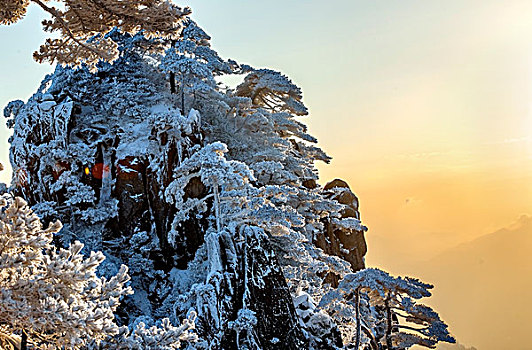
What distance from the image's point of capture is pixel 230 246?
535 inches

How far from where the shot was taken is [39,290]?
459 cm

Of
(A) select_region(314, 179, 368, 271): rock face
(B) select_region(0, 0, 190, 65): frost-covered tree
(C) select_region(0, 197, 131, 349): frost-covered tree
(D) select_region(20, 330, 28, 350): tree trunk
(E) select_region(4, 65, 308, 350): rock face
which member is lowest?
(D) select_region(20, 330, 28, 350): tree trunk

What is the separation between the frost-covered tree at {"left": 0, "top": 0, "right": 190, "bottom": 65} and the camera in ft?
19.6

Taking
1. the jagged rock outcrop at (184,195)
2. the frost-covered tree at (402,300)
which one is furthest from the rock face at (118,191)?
the frost-covered tree at (402,300)

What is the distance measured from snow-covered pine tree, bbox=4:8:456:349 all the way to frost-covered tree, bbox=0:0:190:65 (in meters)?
6.93

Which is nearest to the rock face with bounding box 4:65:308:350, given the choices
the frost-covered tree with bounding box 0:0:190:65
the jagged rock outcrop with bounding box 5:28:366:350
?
the jagged rock outcrop with bounding box 5:28:366:350

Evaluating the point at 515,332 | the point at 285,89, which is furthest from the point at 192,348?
the point at 515,332

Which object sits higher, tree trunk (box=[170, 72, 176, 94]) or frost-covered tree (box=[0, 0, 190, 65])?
tree trunk (box=[170, 72, 176, 94])

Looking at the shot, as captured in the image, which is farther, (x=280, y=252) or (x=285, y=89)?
(x=285, y=89)

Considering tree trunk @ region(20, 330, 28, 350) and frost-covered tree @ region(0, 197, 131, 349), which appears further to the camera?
tree trunk @ region(20, 330, 28, 350)

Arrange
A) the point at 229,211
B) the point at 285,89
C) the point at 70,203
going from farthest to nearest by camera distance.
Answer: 1. the point at 285,89
2. the point at 70,203
3. the point at 229,211

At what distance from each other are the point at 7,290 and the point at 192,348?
8044 mm

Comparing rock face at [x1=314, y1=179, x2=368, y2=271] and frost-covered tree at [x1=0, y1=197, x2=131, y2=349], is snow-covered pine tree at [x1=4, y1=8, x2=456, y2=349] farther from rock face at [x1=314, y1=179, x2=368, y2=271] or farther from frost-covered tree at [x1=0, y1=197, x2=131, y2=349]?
frost-covered tree at [x1=0, y1=197, x2=131, y2=349]

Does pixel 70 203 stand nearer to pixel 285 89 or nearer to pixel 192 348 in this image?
pixel 192 348
